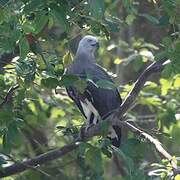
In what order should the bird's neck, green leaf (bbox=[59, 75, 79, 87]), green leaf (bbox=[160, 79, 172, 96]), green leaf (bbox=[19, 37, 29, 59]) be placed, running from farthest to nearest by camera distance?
the bird's neck < green leaf (bbox=[160, 79, 172, 96]) < green leaf (bbox=[59, 75, 79, 87]) < green leaf (bbox=[19, 37, 29, 59])

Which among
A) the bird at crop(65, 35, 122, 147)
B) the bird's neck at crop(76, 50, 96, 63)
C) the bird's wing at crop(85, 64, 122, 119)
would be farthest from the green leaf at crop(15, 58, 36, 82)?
the bird's neck at crop(76, 50, 96, 63)

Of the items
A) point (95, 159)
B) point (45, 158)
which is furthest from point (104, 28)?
point (45, 158)

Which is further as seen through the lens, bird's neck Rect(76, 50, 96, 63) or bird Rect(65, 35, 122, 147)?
bird's neck Rect(76, 50, 96, 63)

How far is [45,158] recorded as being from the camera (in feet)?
13.9

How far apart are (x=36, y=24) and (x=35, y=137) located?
11.2ft

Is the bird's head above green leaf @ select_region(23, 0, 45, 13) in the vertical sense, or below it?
below

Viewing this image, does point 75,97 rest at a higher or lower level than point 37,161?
higher

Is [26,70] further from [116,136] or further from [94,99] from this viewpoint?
[94,99]

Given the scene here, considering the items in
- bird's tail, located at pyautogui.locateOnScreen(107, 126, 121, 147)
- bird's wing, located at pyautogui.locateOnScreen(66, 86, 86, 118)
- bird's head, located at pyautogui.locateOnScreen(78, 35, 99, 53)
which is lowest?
bird's tail, located at pyautogui.locateOnScreen(107, 126, 121, 147)

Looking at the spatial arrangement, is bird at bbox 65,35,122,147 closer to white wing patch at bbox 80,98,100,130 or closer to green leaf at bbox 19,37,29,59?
white wing patch at bbox 80,98,100,130

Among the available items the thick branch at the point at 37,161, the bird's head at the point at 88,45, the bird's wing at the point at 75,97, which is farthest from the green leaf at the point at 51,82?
the bird's head at the point at 88,45

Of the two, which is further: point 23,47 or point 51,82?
point 51,82

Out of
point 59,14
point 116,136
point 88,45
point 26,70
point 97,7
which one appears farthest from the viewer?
point 88,45

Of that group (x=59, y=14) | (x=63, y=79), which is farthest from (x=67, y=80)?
(x=59, y=14)
